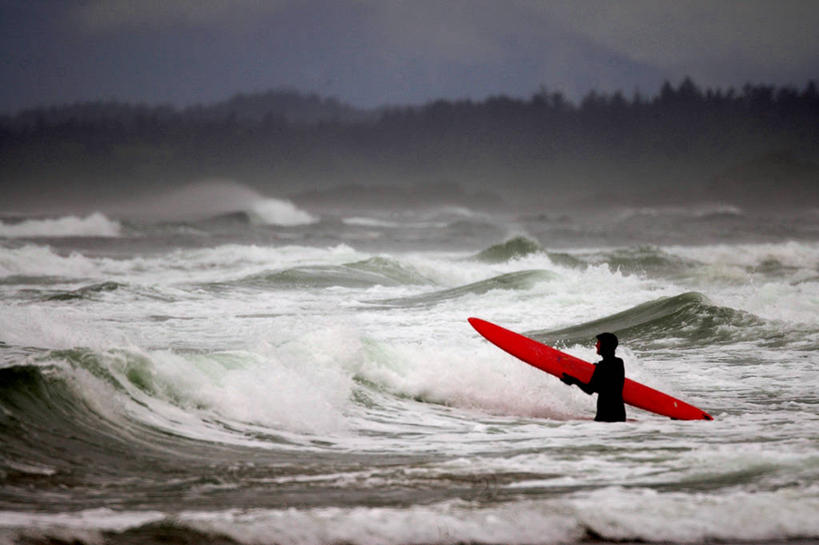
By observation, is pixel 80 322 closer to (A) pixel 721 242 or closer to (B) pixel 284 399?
(B) pixel 284 399

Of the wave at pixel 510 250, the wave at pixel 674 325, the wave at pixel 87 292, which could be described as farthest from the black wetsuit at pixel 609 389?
the wave at pixel 510 250

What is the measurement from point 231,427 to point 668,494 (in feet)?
10.3

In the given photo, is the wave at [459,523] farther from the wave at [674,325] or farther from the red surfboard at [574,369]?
the wave at [674,325]

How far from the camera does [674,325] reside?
12.7m

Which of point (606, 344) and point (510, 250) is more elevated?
point (510, 250)

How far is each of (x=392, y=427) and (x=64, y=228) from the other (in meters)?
44.6

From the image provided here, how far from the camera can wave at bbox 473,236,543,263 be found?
108 ft

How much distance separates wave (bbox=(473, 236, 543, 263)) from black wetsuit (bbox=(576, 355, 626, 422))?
84.8ft

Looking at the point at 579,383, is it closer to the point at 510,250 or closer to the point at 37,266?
the point at 37,266

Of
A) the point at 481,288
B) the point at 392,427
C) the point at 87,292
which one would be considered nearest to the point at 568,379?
the point at 392,427

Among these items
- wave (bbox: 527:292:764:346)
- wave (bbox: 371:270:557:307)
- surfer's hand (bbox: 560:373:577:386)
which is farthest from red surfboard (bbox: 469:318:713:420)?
wave (bbox: 371:270:557:307)

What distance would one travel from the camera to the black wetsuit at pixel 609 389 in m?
6.71

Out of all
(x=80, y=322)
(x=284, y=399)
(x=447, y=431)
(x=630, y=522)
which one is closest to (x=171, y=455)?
(x=284, y=399)

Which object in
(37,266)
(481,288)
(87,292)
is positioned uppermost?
(37,266)
